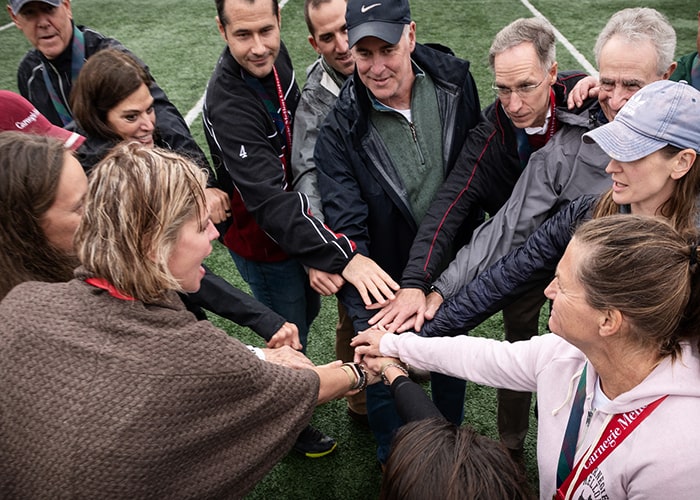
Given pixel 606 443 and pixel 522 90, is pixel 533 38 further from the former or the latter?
pixel 606 443

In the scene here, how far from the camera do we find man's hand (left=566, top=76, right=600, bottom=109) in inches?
105

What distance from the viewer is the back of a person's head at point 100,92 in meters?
2.88

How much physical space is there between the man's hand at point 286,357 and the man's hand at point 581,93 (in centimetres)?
152

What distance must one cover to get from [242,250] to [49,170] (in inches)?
49.0

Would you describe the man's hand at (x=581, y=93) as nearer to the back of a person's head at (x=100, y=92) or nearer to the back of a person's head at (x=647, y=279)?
the back of a person's head at (x=647, y=279)

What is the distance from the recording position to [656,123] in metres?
2.13

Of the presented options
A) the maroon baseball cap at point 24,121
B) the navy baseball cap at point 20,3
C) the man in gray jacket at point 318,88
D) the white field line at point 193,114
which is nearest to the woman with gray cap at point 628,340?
the man in gray jacket at point 318,88

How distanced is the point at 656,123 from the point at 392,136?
1067 mm

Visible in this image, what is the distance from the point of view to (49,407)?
154 cm

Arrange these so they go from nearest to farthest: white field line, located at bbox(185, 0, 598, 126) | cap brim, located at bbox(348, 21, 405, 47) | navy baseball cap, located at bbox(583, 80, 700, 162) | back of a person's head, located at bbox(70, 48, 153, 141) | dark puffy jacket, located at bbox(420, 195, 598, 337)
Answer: navy baseball cap, located at bbox(583, 80, 700, 162) < dark puffy jacket, located at bbox(420, 195, 598, 337) < cap brim, located at bbox(348, 21, 405, 47) < back of a person's head, located at bbox(70, 48, 153, 141) < white field line, located at bbox(185, 0, 598, 126)

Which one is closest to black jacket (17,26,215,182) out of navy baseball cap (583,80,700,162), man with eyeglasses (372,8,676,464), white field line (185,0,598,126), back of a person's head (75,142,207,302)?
man with eyeglasses (372,8,676,464)

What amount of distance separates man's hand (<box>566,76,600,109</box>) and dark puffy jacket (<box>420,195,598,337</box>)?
1.60 feet

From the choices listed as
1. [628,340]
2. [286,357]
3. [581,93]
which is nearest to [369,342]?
[286,357]

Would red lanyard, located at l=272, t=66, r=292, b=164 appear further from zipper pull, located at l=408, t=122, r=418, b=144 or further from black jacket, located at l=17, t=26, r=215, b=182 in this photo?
black jacket, located at l=17, t=26, r=215, b=182
